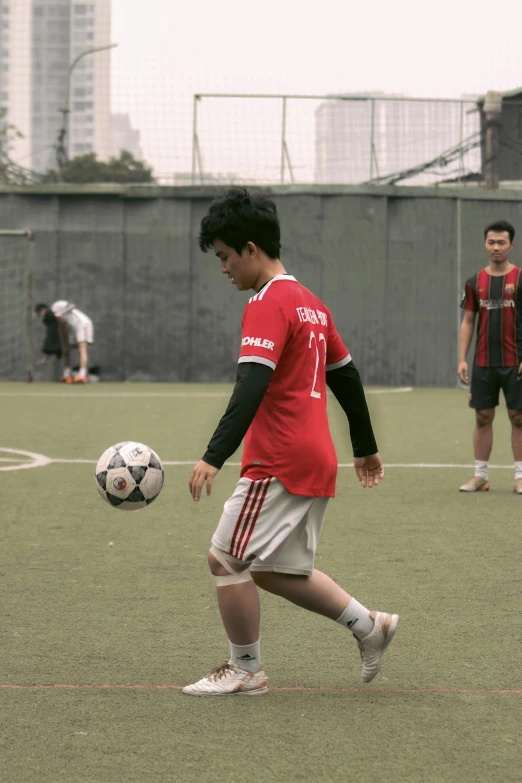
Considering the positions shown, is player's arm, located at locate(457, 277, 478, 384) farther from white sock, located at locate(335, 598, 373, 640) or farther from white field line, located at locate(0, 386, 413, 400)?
white field line, located at locate(0, 386, 413, 400)

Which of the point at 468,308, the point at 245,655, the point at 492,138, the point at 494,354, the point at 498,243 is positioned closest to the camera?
the point at 245,655

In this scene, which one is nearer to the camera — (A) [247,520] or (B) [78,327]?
(A) [247,520]

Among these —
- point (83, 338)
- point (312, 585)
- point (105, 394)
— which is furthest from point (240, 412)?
point (83, 338)

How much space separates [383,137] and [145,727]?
21.4m

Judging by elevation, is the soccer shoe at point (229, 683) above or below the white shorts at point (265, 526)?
below

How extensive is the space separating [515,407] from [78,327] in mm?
15068

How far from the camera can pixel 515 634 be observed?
4.91 meters

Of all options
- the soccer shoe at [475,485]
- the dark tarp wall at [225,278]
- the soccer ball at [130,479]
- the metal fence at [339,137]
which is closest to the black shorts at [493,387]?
the soccer shoe at [475,485]

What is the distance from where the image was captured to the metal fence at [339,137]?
24016 millimetres

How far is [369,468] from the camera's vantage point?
14.8 feet

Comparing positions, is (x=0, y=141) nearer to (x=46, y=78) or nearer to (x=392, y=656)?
(x=392, y=656)

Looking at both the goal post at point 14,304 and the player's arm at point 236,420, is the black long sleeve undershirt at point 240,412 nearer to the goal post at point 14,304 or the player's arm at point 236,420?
the player's arm at point 236,420

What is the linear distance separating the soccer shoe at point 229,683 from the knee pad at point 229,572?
1.01ft

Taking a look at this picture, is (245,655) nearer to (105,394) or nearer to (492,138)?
(105,394)
